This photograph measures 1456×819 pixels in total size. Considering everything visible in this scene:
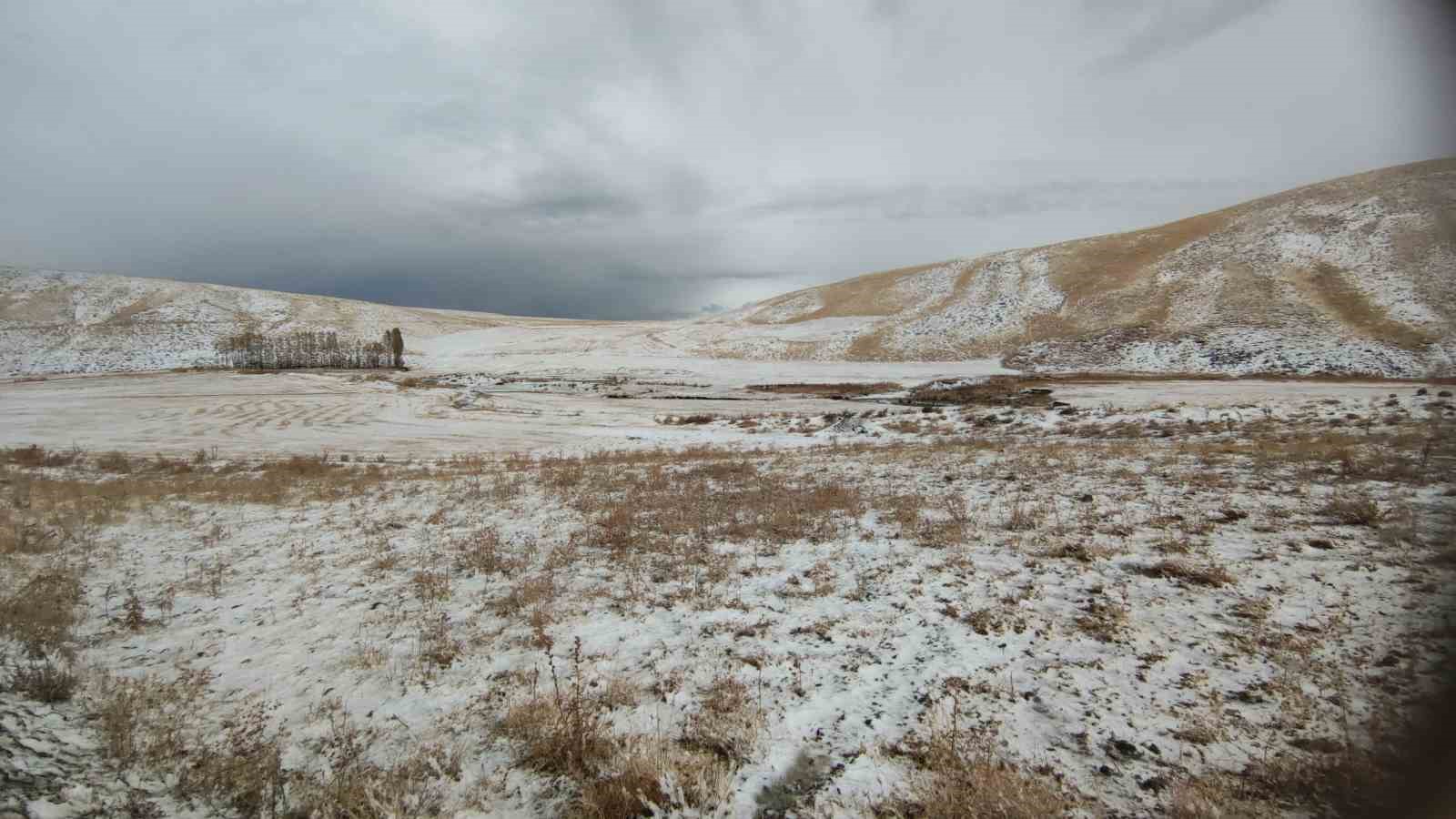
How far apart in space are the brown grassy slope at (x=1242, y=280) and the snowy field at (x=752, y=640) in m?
46.0

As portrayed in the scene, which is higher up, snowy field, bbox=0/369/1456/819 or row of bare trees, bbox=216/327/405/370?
row of bare trees, bbox=216/327/405/370

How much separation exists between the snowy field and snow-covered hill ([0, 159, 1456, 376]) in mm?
42029

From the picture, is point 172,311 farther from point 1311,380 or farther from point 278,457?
Answer: point 1311,380

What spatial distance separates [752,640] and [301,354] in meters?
90.7

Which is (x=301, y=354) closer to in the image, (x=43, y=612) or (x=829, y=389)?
(x=829, y=389)

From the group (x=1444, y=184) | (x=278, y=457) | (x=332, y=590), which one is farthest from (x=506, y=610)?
(x=1444, y=184)

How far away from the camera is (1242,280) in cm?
5541

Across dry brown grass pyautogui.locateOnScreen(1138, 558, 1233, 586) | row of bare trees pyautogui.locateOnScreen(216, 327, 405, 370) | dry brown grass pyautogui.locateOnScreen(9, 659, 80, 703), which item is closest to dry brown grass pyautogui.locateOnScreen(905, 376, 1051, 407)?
dry brown grass pyautogui.locateOnScreen(1138, 558, 1233, 586)

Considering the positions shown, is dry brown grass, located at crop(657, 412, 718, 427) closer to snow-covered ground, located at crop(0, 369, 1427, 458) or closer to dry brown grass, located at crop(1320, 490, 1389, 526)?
snow-covered ground, located at crop(0, 369, 1427, 458)

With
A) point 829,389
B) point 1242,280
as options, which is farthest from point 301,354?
point 1242,280

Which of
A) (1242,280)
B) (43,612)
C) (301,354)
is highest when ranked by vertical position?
(1242,280)

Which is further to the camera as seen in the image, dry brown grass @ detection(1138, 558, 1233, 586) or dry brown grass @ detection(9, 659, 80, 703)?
dry brown grass @ detection(1138, 558, 1233, 586)

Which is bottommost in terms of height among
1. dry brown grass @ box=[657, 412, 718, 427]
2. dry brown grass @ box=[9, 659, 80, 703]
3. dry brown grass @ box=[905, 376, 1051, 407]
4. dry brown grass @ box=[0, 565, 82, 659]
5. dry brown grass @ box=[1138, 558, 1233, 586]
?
dry brown grass @ box=[657, 412, 718, 427]

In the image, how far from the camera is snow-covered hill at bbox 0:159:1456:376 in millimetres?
45219
